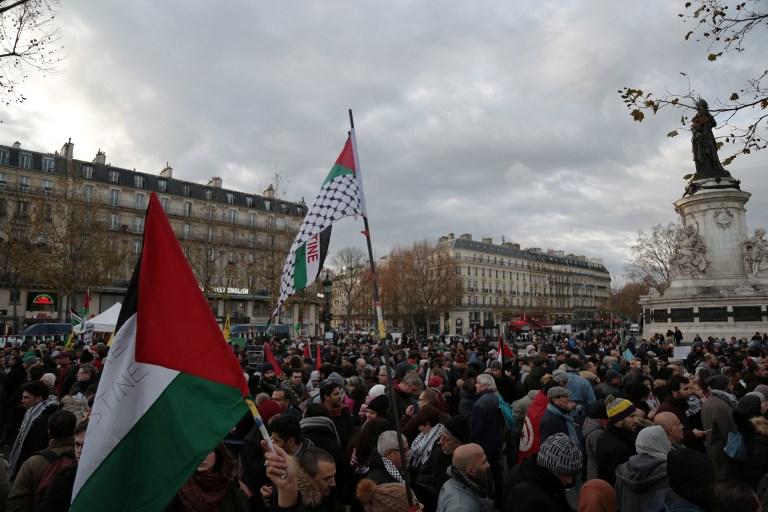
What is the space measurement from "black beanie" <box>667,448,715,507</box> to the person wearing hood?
1.69 ft

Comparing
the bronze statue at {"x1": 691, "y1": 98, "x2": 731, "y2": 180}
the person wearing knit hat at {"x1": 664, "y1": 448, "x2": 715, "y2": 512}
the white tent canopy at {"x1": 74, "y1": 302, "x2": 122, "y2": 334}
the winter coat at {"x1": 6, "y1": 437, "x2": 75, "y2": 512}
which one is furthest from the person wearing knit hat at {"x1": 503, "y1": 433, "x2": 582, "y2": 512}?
the bronze statue at {"x1": 691, "y1": 98, "x2": 731, "y2": 180}

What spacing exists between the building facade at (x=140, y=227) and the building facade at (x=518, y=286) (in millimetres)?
30940

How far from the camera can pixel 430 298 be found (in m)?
65.6

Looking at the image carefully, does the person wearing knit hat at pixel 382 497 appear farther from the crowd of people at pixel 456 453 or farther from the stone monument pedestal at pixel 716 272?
the stone monument pedestal at pixel 716 272

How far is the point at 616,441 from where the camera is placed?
4.47 metres

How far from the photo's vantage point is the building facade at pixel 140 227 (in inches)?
1553

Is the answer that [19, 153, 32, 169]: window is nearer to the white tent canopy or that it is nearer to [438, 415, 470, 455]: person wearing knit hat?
the white tent canopy

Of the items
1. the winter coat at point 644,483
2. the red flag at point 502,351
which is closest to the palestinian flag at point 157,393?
the winter coat at point 644,483

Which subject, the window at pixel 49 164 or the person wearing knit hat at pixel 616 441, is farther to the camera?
the window at pixel 49 164

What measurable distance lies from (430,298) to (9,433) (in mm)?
59335

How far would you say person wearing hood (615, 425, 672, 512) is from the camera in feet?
12.1

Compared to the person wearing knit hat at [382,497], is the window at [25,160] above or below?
above

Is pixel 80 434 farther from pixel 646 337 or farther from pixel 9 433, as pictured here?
pixel 646 337

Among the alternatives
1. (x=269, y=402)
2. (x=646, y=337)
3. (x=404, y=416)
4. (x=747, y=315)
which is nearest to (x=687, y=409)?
(x=404, y=416)
